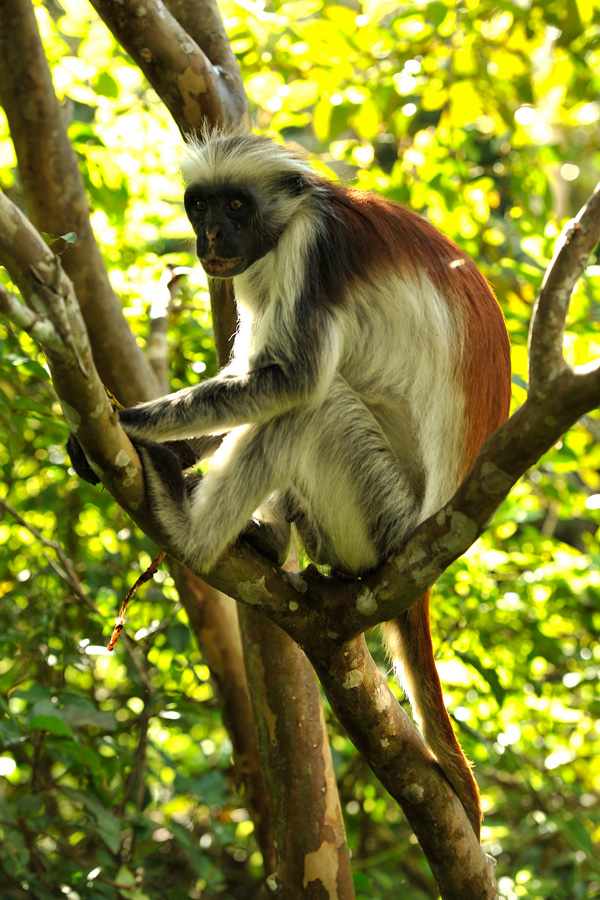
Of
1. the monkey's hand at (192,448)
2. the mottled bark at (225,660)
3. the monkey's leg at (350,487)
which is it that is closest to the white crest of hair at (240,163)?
the monkey's leg at (350,487)

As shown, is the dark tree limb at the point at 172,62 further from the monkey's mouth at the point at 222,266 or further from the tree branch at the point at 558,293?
the tree branch at the point at 558,293

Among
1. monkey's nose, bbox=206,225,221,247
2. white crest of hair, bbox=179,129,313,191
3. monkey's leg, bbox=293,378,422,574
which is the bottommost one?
monkey's leg, bbox=293,378,422,574

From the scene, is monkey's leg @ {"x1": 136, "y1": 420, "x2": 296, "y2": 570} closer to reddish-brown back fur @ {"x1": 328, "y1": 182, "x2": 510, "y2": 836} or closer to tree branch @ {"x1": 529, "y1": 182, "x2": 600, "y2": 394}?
reddish-brown back fur @ {"x1": 328, "y1": 182, "x2": 510, "y2": 836}

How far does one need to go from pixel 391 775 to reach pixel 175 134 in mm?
4387

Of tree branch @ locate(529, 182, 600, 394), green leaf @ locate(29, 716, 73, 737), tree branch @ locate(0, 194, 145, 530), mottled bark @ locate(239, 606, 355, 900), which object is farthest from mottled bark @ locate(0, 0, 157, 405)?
tree branch @ locate(529, 182, 600, 394)

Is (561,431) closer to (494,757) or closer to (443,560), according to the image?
(443,560)

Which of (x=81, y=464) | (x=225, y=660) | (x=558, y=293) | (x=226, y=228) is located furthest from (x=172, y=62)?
(x=225, y=660)

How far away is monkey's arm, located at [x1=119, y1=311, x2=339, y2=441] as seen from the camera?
2.93 metres

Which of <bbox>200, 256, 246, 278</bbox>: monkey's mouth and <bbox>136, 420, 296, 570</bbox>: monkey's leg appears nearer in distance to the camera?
<bbox>136, 420, 296, 570</bbox>: monkey's leg

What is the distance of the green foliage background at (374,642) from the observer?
4.08 metres

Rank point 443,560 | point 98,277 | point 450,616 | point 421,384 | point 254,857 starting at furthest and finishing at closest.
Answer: point 254,857
point 450,616
point 98,277
point 421,384
point 443,560

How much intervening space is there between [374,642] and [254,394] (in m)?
2.43

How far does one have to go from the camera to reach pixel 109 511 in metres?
4.94

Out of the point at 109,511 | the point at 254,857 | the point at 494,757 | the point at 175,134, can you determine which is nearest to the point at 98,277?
the point at 109,511
